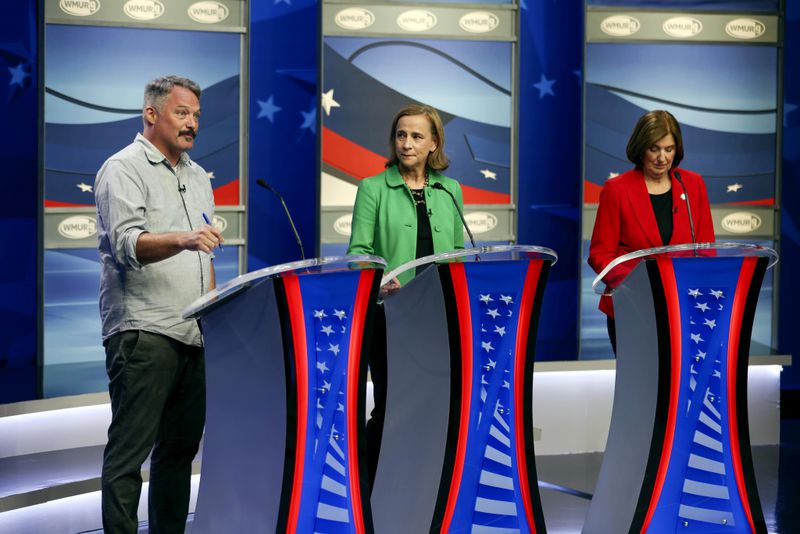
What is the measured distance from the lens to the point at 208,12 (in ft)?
16.7

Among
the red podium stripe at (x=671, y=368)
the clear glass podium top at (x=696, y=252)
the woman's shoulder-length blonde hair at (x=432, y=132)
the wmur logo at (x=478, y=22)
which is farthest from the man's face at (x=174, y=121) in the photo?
the wmur logo at (x=478, y=22)

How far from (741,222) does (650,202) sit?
2437 mm

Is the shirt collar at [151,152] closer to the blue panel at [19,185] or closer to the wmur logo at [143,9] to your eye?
the blue panel at [19,185]

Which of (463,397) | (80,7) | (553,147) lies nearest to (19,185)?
(80,7)

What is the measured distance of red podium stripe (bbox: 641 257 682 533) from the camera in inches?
103

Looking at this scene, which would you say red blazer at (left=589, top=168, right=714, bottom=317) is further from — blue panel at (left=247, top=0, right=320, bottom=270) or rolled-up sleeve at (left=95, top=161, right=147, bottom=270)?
blue panel at (left=247, top=0, right=320, bottom=270)

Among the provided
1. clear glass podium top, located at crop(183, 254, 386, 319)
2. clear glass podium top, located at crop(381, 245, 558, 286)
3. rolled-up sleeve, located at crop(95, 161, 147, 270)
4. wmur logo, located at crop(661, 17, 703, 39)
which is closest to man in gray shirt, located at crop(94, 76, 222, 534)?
rolled-up sleeve, located at crop(95, 161, 147, 270)

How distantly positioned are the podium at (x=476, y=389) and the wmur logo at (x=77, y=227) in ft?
8.86

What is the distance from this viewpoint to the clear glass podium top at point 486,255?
2.53m

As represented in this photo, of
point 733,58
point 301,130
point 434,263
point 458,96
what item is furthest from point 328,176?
point 434,263

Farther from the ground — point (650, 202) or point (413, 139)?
point (413, 139)

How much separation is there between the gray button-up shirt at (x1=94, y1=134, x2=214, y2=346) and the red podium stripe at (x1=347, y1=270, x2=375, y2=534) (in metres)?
0.58

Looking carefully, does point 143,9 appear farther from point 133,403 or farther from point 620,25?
point 133,403

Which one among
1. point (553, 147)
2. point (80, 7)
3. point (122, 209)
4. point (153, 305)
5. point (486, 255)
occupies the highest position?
point (80, 7)
